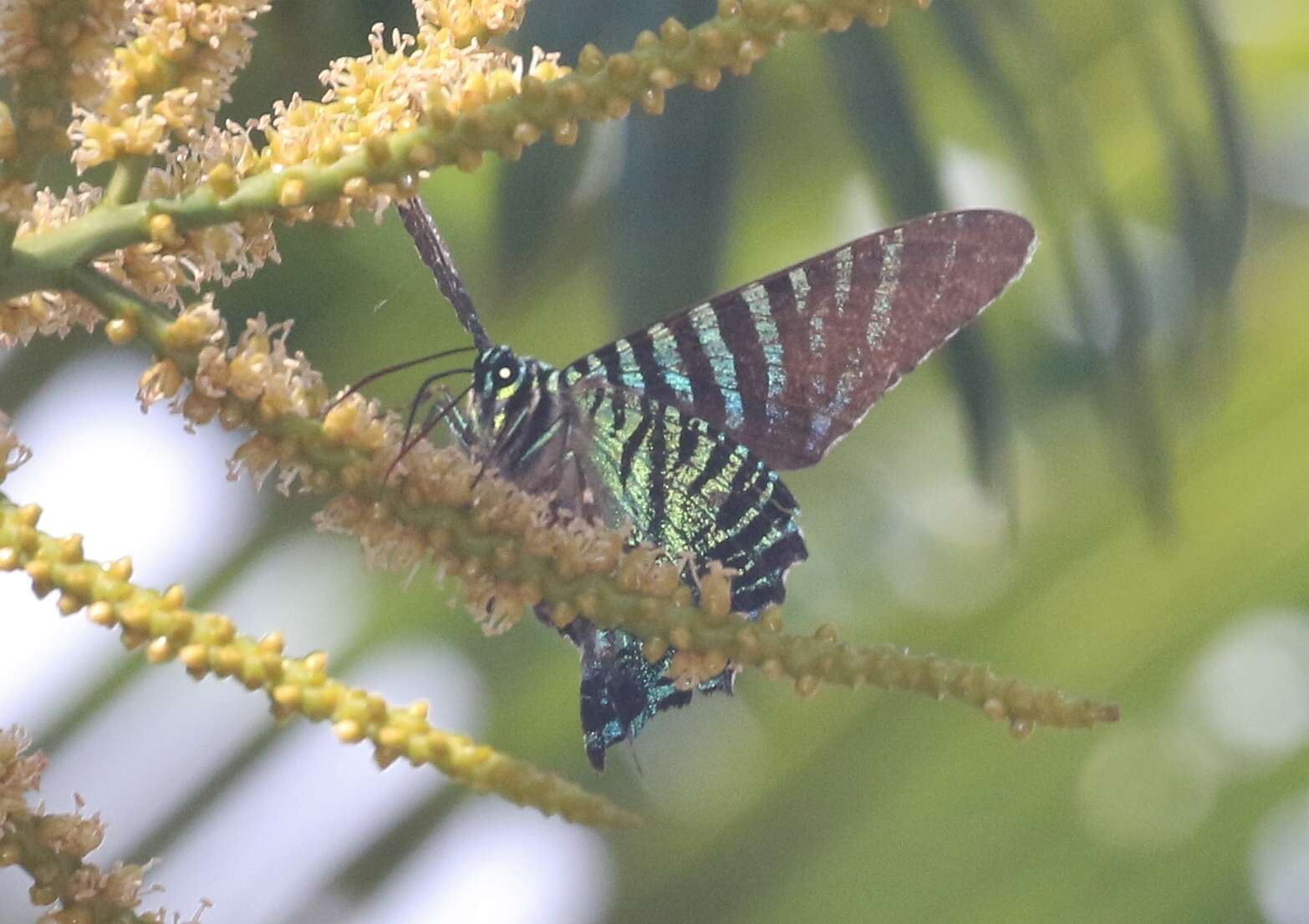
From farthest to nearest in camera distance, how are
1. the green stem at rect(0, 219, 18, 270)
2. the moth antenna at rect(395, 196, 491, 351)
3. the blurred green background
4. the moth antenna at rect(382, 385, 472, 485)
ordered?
the blurred green background
the moth antenna at rect(395, 196, 491, 351)
the moth antenna at rect(382, 385, 472, 485)
the green stem at rect(0, 219, 18, 270)

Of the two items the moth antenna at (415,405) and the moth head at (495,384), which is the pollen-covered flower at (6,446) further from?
the moth head at (495,384)

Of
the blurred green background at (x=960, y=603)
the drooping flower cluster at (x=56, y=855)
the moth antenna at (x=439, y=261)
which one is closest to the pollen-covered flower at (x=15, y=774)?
the drooping flower cluster at (x=56, y=855)

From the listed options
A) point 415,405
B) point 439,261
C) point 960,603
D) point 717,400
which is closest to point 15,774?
point 415,405

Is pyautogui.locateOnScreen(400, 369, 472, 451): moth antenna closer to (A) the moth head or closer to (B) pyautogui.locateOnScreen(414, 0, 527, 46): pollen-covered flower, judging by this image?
(A) the moth head

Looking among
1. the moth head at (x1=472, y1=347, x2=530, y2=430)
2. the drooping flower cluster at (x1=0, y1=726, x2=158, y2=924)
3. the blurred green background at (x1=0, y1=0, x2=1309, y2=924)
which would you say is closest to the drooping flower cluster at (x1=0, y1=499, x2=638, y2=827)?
the drooping flower cluster at (x1=0, y1=726, x2=158, y2=924)

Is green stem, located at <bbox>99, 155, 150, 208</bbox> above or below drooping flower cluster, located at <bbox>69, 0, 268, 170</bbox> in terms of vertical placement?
below

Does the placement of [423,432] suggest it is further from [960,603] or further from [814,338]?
[960,603]

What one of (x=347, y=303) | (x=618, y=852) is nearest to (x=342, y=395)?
(x=347, y=303)
